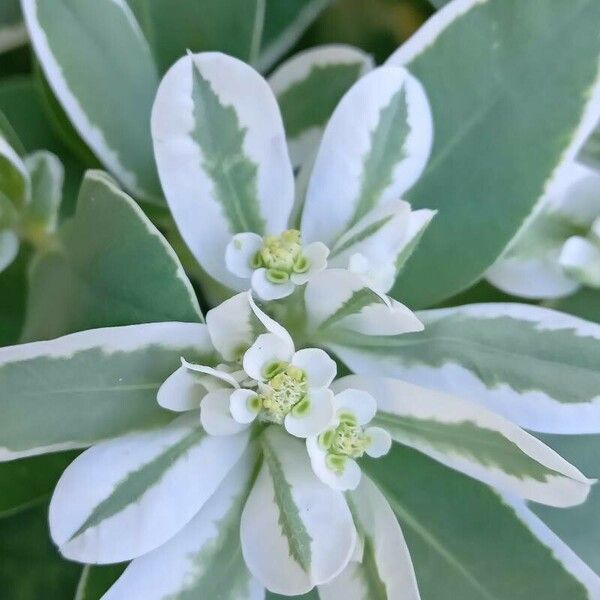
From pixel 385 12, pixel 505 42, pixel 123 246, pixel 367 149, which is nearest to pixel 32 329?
pixel 123 246

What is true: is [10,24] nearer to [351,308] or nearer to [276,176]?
[276,176]

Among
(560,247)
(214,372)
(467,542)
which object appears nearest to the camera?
(214,372)

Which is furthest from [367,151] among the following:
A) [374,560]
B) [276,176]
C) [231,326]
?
[374,560]

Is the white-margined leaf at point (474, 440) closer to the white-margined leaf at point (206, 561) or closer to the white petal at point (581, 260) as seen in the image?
the white-margined leaf at point (206, 561)

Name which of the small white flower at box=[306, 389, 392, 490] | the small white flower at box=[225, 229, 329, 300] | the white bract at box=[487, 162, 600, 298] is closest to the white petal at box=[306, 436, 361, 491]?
the small white flower at box=[306, 389, 392, 490]

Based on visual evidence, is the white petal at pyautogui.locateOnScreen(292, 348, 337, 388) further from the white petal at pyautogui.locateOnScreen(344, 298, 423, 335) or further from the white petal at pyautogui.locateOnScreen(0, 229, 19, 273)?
the white petal at pyautogui.locateOnScreen(0, 229, 19, 273)

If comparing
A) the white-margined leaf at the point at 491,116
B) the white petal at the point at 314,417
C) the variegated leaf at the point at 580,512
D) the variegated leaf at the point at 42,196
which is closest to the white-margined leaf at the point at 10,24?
the variegated leaf at the point at 42,196
